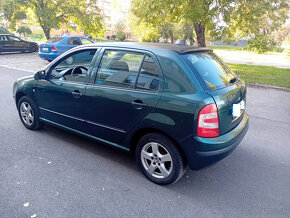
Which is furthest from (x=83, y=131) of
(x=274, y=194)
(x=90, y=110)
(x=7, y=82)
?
(x=7, y=82)

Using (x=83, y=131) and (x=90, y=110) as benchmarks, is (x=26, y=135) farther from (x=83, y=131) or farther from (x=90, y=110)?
(x=90, y=110)

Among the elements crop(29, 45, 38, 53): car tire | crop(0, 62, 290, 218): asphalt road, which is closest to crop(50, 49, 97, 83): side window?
crop(0, 62, 290, 218): asphalt road

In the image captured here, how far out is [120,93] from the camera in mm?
3152

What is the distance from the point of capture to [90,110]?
3.51 meters

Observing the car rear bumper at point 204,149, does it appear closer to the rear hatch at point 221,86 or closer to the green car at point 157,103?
the green car at point 157,103

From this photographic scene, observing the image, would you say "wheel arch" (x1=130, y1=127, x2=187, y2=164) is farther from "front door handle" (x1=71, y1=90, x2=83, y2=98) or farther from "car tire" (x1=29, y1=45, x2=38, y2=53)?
"car tire" (x1=29, y1=45, x2=38, y2=53)

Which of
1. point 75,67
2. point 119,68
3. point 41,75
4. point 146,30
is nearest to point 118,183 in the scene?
point 119,68

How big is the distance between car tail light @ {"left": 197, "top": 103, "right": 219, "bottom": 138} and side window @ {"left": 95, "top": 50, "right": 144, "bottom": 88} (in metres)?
0.96

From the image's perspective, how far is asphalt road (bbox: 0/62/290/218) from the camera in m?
2.64

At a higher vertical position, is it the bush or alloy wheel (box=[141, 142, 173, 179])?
the bush

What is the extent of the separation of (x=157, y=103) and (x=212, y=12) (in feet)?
29.3

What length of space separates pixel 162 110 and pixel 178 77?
0.42 meters

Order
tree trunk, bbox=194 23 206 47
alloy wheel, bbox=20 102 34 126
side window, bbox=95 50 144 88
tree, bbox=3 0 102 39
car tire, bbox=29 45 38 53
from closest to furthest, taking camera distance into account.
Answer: side window, bbox=95 50 144 88
alloy wheel, bbox=20 102 34 126
tree trunk, bbox=194 23 206 47
tree, bbox=3 0 102 39
car tire, bbox=29 45 38 53

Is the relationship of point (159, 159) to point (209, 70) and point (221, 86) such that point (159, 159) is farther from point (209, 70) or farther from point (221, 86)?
point (209, 70)
